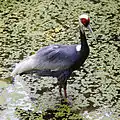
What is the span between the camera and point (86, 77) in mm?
4723

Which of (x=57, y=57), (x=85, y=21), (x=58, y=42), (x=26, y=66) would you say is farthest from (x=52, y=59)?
(x=58, y=42)

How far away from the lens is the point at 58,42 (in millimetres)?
5629

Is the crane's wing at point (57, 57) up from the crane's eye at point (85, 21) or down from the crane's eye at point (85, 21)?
down

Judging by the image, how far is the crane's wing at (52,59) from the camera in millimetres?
4118

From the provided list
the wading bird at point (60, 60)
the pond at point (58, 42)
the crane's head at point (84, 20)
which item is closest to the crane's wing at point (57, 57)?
the wading bird at point (60, 60)

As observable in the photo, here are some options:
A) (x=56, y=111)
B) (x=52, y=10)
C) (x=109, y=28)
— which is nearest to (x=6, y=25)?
→ (x=52, y=10)

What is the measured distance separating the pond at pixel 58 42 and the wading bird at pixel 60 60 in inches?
11.5

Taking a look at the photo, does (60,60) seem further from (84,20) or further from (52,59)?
(84,20)

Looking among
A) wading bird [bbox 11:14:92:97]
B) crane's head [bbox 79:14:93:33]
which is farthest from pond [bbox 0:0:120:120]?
crane's head [bbox 79:14:93:33]

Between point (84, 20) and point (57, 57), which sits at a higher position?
point (84, 20)

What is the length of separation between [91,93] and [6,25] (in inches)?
94.5

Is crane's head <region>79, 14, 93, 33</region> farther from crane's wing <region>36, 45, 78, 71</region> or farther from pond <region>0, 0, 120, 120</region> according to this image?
pond <region>0, 0, 120, 120</region>

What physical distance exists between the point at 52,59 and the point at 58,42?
1.43m

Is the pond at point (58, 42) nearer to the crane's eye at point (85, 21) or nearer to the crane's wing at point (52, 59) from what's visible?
the crane's wing at point (52, 59)
